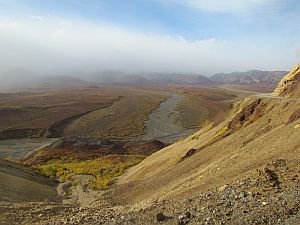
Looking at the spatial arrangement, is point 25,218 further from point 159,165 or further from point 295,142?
point 159,165

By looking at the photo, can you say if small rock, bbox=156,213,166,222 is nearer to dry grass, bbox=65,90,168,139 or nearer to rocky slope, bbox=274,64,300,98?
rocky slope, bbox=274,64,300,98

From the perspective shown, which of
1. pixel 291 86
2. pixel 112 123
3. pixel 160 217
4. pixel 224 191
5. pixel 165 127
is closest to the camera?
pixel 160 217

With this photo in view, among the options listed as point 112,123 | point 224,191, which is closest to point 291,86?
point 224,191

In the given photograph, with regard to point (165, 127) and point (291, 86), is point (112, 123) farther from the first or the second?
point (291, 86)

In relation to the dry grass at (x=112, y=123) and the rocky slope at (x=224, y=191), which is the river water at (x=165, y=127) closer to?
the dry grass at (x=112, y=123)

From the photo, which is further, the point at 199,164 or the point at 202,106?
the point at 202,106

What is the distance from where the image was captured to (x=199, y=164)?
25.8m

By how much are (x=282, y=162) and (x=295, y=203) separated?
3.93 metres

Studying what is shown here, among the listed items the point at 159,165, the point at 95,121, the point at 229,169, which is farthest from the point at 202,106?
the point at 229,169

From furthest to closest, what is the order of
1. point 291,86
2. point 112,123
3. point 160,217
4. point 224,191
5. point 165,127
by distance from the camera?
point 112,123 → point 165,127 → point 291,86 → point 224,191 → point 160,217

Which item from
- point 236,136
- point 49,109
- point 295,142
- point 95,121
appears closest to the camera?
point 295,142

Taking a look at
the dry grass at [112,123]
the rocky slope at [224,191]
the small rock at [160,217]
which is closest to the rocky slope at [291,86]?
the rocky slope at [224,191]

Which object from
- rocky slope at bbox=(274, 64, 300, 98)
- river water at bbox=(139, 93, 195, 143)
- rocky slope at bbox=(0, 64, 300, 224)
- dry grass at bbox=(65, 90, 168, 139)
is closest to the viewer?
rocky slope at bbox=(0, 64, 300, 224)

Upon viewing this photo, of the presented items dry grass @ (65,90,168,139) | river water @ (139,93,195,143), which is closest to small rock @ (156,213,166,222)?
river water @ (139,93,195,143)
